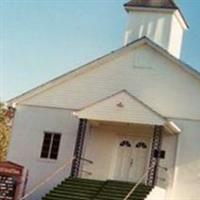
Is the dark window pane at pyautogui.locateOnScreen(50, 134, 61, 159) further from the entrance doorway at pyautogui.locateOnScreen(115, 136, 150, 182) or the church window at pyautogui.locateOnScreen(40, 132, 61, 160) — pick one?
the entrance doorway at pyautogui.locateOnScreen(115, 136, 150, 182)

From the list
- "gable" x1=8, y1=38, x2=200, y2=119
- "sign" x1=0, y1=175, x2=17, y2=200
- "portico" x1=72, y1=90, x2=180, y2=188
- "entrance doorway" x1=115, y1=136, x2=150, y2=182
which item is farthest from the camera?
"entrance doorway" x1=115, y1=136, x2=150, y2=182

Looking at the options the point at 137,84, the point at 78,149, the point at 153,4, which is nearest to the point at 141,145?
the point at 137,84

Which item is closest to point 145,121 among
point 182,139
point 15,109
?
point 182,139

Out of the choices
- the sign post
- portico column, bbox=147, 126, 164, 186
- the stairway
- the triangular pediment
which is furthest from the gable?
the sign post

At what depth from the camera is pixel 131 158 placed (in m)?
32.1

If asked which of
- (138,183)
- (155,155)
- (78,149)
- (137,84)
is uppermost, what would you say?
(137,84)

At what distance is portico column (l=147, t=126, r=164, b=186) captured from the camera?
2992 centimetres

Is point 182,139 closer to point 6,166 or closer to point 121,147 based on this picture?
point 121,147

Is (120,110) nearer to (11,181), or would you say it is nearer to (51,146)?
(51,146)

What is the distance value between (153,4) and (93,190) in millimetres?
10966

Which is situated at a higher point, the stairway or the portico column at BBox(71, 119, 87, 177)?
the portico column at BBox(71, 119, 87, 177)

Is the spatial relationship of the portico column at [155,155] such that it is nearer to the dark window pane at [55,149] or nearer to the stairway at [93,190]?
the stairway at [93,190]

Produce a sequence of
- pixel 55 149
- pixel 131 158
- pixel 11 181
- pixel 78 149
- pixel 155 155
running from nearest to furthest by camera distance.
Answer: pixel 11 181 < pixel 155 155 < pixel 78 149 < pixel 131 158 < pixel 55 149

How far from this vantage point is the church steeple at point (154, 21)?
36.1 metres
